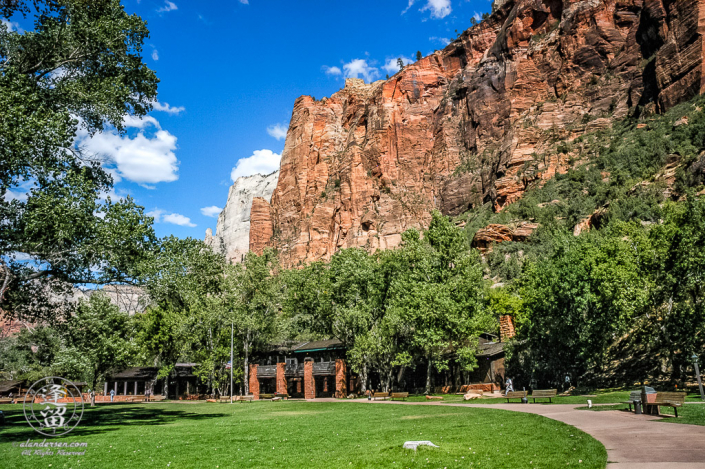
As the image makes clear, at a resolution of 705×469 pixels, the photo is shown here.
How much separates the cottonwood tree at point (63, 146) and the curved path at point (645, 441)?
17.1 m

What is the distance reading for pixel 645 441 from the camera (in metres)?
11.3

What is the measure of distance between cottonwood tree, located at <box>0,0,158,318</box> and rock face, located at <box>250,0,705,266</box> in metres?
78.2

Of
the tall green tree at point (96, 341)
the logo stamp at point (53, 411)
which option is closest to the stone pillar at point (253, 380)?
the tall green tree at point (96, 341)

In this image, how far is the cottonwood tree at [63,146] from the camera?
1736 centimetres

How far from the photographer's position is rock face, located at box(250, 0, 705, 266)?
89.9 m

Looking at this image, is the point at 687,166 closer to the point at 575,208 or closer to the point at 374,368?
the point at 575,208

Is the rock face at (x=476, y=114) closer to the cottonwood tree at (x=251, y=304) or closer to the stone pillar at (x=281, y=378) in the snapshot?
the cottonwood tree at (x=251, y=304)

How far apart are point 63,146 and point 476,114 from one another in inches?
4441

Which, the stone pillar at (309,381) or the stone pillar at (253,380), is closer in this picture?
the stone pillar at (309,381)

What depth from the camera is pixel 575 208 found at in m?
77.4

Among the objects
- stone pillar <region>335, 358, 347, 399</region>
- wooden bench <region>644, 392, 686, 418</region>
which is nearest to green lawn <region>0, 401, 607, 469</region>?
wooden bench <region>644, 392, 686, 418</region>

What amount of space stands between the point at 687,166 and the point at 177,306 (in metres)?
63.5

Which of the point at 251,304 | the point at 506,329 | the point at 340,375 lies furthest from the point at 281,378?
the point at 506,329

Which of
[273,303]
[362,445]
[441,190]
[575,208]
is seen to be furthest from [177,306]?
[441,190]
